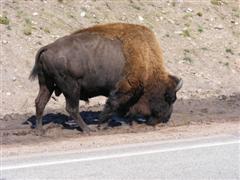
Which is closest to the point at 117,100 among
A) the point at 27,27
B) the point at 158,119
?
the point at 158,119

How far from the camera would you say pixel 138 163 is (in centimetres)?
927

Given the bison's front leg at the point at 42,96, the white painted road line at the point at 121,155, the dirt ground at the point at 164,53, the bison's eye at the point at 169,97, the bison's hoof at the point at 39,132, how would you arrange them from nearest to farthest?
the white painted road line at the point at 121,155
the bison's hoof at the point at 39,132
the dirt ground at the point at 164,53
the bison's front leg at the point at 42,96
the bison's eye at the point at 169,97

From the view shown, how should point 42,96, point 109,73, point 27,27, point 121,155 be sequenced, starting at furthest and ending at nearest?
point 27,27 < point 109,73 < point 42,96 < point 121,155

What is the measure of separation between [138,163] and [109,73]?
13.0 ft

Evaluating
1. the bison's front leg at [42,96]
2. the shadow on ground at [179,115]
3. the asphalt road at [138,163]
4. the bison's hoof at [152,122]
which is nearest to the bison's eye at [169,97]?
the shadow on ground at [179,115]

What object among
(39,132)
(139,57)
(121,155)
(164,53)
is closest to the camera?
(121,155)

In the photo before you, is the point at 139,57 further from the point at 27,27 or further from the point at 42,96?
the point at 27,27

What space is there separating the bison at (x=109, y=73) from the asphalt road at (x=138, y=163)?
2.26 m

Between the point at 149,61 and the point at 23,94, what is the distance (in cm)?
358

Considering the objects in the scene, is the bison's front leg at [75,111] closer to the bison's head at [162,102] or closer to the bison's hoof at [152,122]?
the bison's hoof at [152,122]

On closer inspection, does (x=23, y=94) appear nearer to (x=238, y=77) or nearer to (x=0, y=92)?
(x=0, y=92)

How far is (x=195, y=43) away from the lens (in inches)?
807

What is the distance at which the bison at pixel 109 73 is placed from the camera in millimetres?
12508

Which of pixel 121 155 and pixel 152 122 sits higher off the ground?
pixel 121 155
